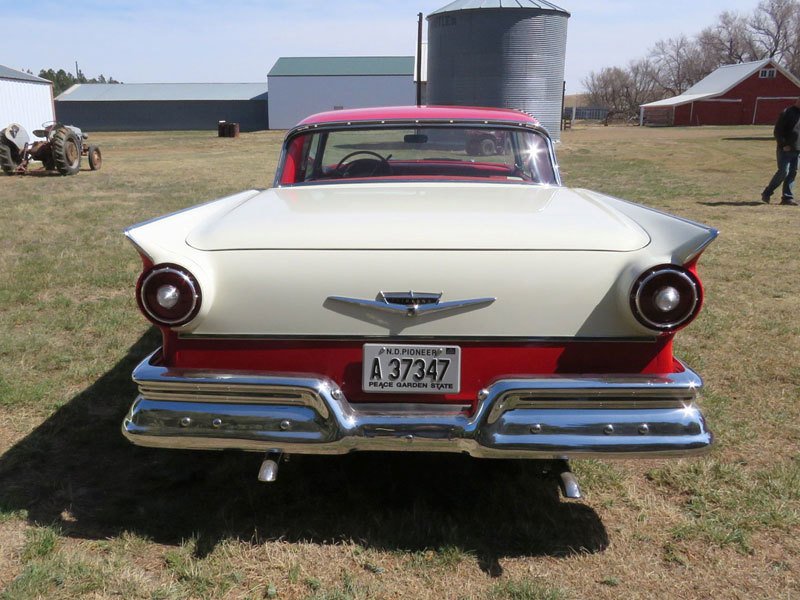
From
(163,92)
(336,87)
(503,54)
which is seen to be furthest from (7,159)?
(163,92)

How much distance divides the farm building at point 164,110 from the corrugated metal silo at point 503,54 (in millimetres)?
30752

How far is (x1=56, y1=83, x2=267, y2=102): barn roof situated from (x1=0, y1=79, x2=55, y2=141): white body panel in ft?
76.8

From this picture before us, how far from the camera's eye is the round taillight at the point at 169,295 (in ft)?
7.42

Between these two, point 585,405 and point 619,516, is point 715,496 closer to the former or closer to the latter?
point 619,516

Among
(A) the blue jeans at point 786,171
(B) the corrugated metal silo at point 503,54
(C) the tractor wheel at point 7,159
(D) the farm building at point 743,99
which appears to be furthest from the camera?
(D) the farm building at point 743,99

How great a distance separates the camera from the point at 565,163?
741 inches

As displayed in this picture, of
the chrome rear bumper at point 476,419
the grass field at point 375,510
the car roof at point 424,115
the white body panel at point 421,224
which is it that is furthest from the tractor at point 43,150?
the chrome rear bumper at point 476,419

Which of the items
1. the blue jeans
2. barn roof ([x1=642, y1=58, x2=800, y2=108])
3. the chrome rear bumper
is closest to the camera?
the chrome rear bumper

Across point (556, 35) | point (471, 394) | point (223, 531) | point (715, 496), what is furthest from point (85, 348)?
point (556, 35)

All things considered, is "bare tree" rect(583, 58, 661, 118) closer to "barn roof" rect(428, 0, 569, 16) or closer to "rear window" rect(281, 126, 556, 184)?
"barn roof" rect(428, 0, 569, 16)

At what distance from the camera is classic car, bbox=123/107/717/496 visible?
222 cm

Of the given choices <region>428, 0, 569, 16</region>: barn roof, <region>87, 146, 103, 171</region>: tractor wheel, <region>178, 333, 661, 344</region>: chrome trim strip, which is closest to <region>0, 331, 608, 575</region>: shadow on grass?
<region>178, 333, 661, 344</region>: chrome trim strip

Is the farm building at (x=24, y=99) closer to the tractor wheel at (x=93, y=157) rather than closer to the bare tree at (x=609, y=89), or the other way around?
the tractor wheel at (x=93, y=157)

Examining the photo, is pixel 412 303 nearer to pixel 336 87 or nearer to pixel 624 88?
pixel 336 87
